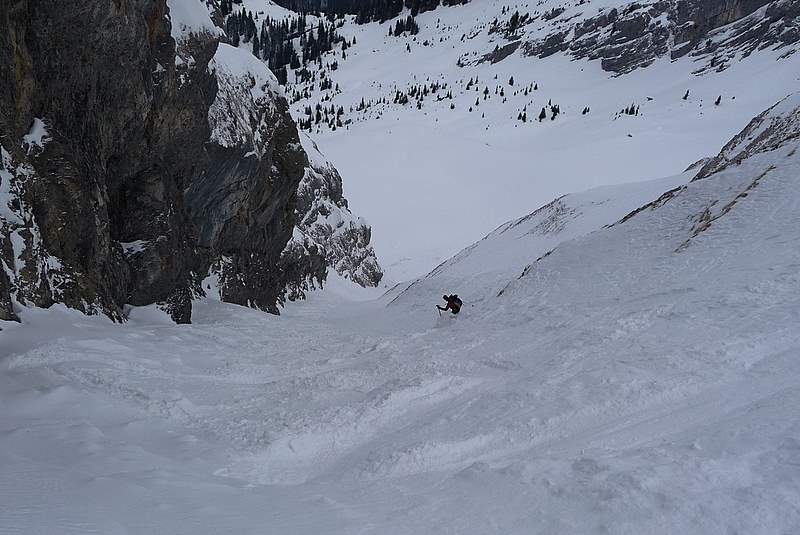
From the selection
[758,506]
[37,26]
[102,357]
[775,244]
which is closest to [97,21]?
[37,26]

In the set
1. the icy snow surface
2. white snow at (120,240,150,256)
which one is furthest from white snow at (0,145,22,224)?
white snow at (120,240,150,256)

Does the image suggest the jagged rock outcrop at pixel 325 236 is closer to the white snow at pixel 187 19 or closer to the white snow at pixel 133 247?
the white snow at pixel 133 247

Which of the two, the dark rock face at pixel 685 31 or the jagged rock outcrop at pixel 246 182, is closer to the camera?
the jagged rock outcrop at pixel 246 182

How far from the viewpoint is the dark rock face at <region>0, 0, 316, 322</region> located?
453 inches

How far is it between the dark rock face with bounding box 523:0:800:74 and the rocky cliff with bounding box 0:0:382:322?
384 ft

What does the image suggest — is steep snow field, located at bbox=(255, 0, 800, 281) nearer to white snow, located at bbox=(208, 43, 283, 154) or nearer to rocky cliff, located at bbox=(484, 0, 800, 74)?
rocky cliff, located at bbox=(484, 0, 800, 74)

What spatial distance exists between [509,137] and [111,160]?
257ft

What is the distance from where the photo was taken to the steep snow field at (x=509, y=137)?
5862 cm

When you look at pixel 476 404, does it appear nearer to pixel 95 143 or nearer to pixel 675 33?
pixel 95 143

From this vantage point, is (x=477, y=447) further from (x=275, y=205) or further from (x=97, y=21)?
(x=275, y=205)

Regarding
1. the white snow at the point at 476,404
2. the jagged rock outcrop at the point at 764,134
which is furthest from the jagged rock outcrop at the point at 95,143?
the jagged rock outcrop at the point at 764,134

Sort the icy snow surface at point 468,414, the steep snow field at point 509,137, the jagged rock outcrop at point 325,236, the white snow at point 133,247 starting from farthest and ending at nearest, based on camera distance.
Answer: the steep snow field at point 509,137
the jagged rock outcrop at point 325,236
the white snow at point 133,247
the icy snow surface at point 468,414

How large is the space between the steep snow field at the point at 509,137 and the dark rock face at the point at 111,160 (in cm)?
3081

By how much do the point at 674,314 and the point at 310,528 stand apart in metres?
8.44
